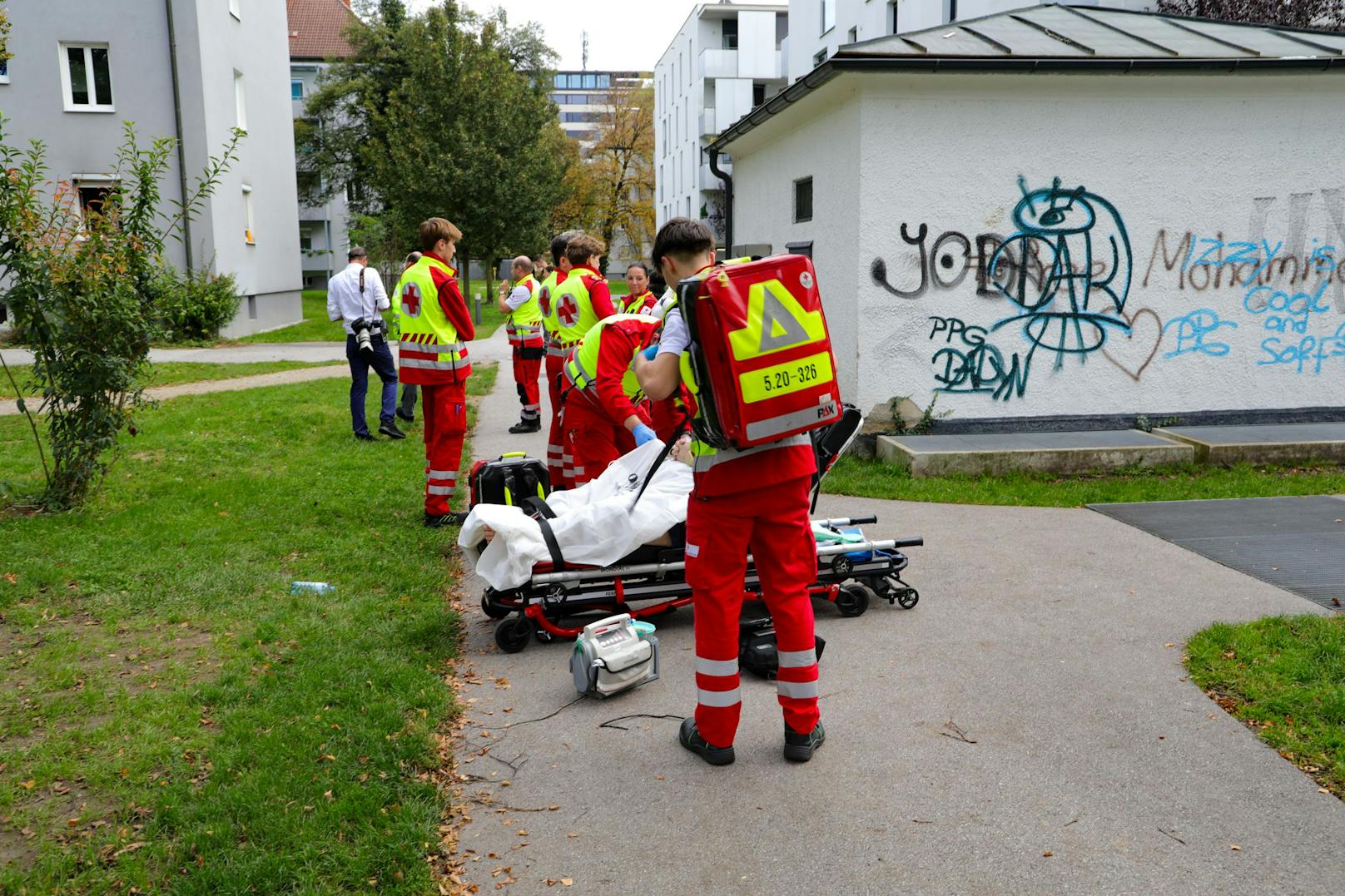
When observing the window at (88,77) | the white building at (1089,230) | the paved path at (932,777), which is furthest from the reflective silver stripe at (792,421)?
the window at (88,77)

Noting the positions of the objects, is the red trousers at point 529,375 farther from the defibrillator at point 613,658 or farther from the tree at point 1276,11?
the tree at point 1276,11

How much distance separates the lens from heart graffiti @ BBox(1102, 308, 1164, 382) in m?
10.4

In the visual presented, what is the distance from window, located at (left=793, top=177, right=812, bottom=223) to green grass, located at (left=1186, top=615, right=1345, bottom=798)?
741 centimetres

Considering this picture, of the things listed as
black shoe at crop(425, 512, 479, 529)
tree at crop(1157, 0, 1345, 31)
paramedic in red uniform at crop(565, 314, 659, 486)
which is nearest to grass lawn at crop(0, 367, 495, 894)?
black shoe at crop(425, 512, 479, 529)

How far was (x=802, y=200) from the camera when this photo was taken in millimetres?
12070

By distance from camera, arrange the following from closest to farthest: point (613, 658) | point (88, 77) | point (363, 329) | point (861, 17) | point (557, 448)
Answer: point (613, 658)
point (557, 448)
point (363, 329)
point (88, 77)
point (861, 17)

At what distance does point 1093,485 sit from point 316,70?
51.7 m

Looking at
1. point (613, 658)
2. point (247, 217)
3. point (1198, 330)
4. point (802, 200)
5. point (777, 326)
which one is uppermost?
point (247, 217)

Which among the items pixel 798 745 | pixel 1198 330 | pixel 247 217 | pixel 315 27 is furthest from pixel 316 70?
pixel 798 745

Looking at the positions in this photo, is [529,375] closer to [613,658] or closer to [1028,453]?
[1028,453]

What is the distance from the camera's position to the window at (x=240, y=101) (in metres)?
25.5

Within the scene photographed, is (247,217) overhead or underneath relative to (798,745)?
overhead

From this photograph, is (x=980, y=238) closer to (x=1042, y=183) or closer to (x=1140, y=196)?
(x=1042, y=183)

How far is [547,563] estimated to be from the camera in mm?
5293
